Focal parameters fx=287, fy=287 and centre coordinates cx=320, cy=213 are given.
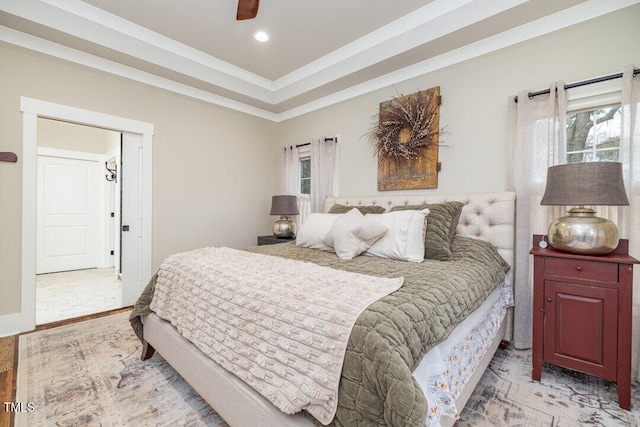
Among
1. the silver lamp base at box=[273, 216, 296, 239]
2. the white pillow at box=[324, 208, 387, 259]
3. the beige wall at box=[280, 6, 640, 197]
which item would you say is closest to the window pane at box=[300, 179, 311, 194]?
the silver lamp base at box=[273, 216, 296, 239]

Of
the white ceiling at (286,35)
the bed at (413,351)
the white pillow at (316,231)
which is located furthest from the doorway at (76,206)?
the bed at (413,351)

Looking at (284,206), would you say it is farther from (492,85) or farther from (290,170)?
(492,85)

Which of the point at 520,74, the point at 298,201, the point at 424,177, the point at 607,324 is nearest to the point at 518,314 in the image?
the point at 607,324

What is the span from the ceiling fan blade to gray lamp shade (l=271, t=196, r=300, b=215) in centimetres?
217

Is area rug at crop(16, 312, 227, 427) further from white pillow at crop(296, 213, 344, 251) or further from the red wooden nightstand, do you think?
the red wooden nightstand

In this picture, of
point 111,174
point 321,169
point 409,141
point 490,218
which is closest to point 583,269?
point 490,218

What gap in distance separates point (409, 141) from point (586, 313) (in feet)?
6.40

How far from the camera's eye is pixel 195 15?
259 cm

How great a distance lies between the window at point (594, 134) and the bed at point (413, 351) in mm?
542

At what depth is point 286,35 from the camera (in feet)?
9.47

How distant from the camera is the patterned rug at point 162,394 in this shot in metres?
1.51

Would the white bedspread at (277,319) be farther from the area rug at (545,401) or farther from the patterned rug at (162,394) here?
the area rug at (545,401)

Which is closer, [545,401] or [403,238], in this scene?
[545,401]

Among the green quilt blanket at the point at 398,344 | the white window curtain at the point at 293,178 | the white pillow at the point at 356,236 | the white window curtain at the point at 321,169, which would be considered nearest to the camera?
the green quilt blanket at the point at 398,344
